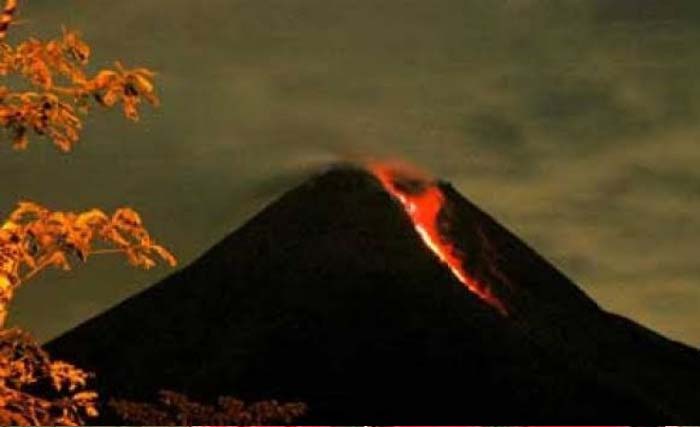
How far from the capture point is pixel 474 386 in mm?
170750

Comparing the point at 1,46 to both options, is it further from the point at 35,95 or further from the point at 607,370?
the point at 607,370

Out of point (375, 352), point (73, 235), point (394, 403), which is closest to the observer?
point (73, 235)

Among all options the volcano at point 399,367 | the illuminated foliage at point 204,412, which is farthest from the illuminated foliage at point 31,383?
the volcano at point 399,367

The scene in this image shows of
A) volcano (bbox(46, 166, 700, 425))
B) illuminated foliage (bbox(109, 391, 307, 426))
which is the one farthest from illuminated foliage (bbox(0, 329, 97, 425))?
volcano (bbox(46, 166, 700, 425))

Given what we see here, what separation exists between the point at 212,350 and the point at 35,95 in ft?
602

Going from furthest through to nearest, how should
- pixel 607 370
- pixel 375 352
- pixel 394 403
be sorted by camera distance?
pixel 607 370 → pixel 375 352 → pixel 394 403

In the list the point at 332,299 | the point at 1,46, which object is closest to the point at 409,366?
the point at 332,299

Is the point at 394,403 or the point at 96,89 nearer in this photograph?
the point at 96,89

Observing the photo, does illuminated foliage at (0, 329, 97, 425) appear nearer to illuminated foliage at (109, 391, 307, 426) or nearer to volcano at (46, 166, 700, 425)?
illuminated foliage at (109, 391, 307, 426)

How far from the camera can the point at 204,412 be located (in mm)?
32969

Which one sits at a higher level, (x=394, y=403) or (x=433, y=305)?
(x=433, y=305)

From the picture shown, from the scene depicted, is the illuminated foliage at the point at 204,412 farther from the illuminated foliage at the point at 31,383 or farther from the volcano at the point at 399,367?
the volcano at the point at 399,367

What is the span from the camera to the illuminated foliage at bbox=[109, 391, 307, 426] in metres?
29.6

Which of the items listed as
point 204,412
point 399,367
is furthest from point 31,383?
point 399,367
